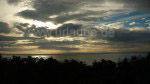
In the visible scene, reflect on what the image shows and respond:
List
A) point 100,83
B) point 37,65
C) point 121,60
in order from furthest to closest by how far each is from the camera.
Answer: point 121,60
point 37,65
point 100,83

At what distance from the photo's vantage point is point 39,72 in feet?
41.3

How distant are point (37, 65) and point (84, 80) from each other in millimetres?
3537

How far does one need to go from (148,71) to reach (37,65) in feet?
24.4

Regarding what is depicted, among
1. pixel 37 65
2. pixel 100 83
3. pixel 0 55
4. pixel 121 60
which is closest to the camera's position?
pixel 100 83

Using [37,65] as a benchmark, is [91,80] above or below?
below

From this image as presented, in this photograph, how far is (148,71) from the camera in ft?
41.3

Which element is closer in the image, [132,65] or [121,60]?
[132,65]

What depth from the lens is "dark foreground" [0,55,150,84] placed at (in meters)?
11.9

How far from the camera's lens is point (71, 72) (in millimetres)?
12719

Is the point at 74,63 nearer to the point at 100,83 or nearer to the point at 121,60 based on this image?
the point at 100,83

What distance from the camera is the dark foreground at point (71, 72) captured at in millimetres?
Result: 11883

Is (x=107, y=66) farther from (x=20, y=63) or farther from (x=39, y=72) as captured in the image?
(x=20, y=63)

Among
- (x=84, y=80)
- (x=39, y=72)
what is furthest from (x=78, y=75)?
(x=39, y=72)

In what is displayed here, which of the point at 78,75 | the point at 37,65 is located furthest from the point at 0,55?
the point at 78,75
